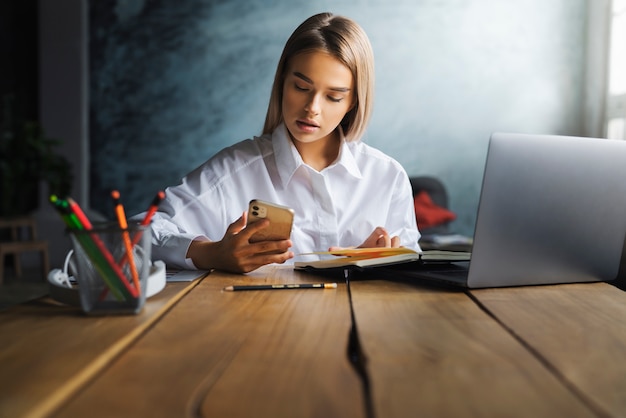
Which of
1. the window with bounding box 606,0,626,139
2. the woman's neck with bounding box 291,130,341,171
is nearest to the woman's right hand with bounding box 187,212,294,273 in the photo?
the woman's neck with bounding box 291,130,341,171

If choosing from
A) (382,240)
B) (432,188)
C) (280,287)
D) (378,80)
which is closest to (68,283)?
A: (280,287)

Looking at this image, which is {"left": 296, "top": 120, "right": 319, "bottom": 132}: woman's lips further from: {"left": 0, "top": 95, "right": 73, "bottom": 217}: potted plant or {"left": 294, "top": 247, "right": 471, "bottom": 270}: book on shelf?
{"left": 0, "top": 95, "right": 73, "bottom": 217}: potted plant

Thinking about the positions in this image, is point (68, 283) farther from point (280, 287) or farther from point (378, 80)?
point (378, 80)

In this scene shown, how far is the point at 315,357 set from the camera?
698mm

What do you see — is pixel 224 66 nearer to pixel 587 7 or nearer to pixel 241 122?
pixel 241 122

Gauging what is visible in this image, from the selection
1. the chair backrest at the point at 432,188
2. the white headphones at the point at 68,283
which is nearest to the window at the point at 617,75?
the chair backrest at the point at 432,188

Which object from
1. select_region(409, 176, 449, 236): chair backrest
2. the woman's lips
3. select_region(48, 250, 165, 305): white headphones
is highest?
the woman's lips

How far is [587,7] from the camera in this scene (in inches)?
203

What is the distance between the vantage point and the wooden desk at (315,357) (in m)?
0.56

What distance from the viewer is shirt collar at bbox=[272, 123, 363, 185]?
1.80 metres

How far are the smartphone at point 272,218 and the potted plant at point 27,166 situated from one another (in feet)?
14.1

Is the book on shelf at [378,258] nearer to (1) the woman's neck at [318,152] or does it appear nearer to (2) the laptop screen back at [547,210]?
(2) the laptop screen back at [547,210]

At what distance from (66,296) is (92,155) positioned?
4.83 m

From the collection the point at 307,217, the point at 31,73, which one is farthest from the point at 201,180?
the point at 31,73
